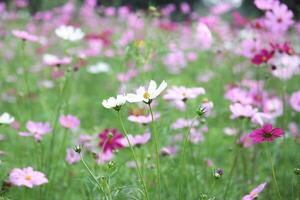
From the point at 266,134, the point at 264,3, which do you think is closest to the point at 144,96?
the point at 266,134

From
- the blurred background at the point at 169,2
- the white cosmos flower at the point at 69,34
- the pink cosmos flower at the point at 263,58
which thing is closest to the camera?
the pink cosmos flower at the point at 263,58

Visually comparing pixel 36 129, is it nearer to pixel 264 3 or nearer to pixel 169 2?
pixel 264 3

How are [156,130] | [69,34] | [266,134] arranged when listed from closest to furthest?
[266,134] → [156,130] → [69,34]

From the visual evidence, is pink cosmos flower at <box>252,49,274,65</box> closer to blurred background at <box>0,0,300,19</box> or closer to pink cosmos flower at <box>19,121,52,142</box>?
pink cosmos flower at <box>19,121,52,142</box>

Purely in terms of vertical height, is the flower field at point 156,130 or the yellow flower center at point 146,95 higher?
the yellow flower center at point 146,95

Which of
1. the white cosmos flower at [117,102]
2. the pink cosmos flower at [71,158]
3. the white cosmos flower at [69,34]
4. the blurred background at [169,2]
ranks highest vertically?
the white cosmos flower at [117,102]

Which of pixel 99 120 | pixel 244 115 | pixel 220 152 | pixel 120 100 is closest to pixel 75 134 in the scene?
pixel 99 120

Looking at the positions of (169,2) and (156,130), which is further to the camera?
(169,2)

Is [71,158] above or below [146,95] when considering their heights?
below

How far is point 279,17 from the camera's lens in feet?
5.64

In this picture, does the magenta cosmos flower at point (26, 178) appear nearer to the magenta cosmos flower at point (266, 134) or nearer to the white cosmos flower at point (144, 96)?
the white cosmos flower at point (144, 96)

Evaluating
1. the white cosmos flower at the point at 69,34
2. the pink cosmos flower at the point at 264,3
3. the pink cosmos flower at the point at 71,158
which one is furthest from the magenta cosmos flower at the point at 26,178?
the pink cosmos flower at the point at 264,3

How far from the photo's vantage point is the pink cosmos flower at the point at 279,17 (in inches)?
65.9

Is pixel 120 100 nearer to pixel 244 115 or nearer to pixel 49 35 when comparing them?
pixel 244 115
